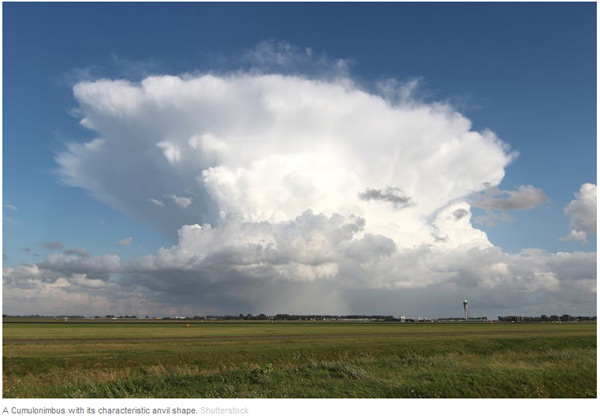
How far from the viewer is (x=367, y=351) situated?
59.9m

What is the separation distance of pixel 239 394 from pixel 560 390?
16.9 meters

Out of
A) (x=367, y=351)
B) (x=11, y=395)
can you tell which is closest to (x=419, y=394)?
(x=11, y=395)

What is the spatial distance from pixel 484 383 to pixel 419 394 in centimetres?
429

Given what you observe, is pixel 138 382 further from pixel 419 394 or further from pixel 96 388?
pixel 419 394
